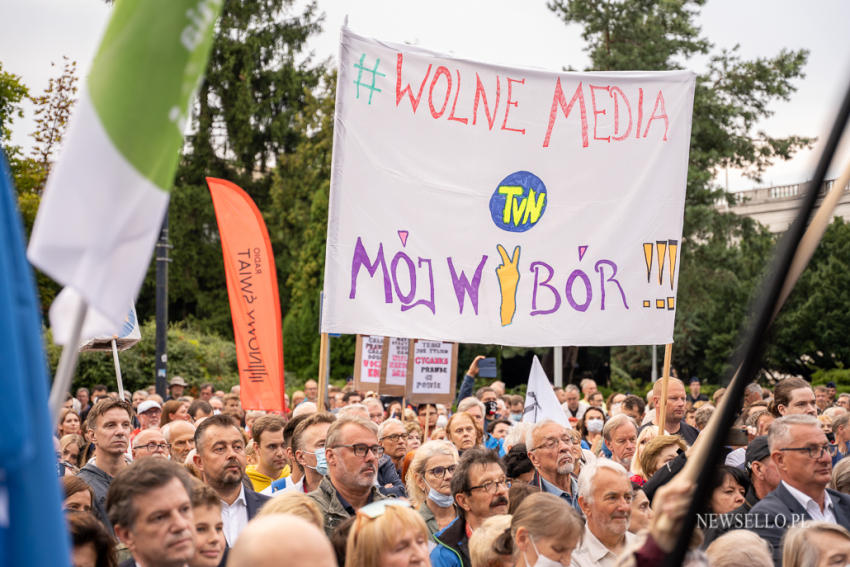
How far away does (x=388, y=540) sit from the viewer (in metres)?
3.81

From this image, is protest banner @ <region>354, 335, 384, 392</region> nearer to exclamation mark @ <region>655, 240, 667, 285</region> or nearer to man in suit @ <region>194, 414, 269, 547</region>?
exclamation mark @ <region>655, 240, 667, 285</region>

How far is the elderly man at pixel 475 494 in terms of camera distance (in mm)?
5562

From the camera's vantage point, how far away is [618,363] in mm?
39375

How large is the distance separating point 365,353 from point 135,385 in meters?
14.0

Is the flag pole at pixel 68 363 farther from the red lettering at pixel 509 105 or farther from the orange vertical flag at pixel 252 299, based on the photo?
the orange vertical flag at pixel 252 299

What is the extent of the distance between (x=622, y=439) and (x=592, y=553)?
140 inches

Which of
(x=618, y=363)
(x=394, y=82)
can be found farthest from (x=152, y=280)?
(x=394, y=82)

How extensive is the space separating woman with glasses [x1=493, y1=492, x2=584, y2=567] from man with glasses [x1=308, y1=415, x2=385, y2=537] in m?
1.24

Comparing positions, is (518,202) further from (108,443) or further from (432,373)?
(432,373)

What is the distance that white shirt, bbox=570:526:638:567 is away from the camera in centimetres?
481

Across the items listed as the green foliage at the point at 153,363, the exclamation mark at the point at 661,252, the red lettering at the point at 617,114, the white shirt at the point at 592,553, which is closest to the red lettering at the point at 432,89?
the red lettering at the point at 617,114

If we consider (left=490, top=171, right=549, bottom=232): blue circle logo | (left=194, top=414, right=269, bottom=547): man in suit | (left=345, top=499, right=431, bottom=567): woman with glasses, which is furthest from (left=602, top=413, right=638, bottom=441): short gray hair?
(left=345, top=499, right=431, bottom=567): woman with glasses

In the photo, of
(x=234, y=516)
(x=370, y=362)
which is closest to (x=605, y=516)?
(x=234, y=516)

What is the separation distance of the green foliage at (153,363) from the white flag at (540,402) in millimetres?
19712
